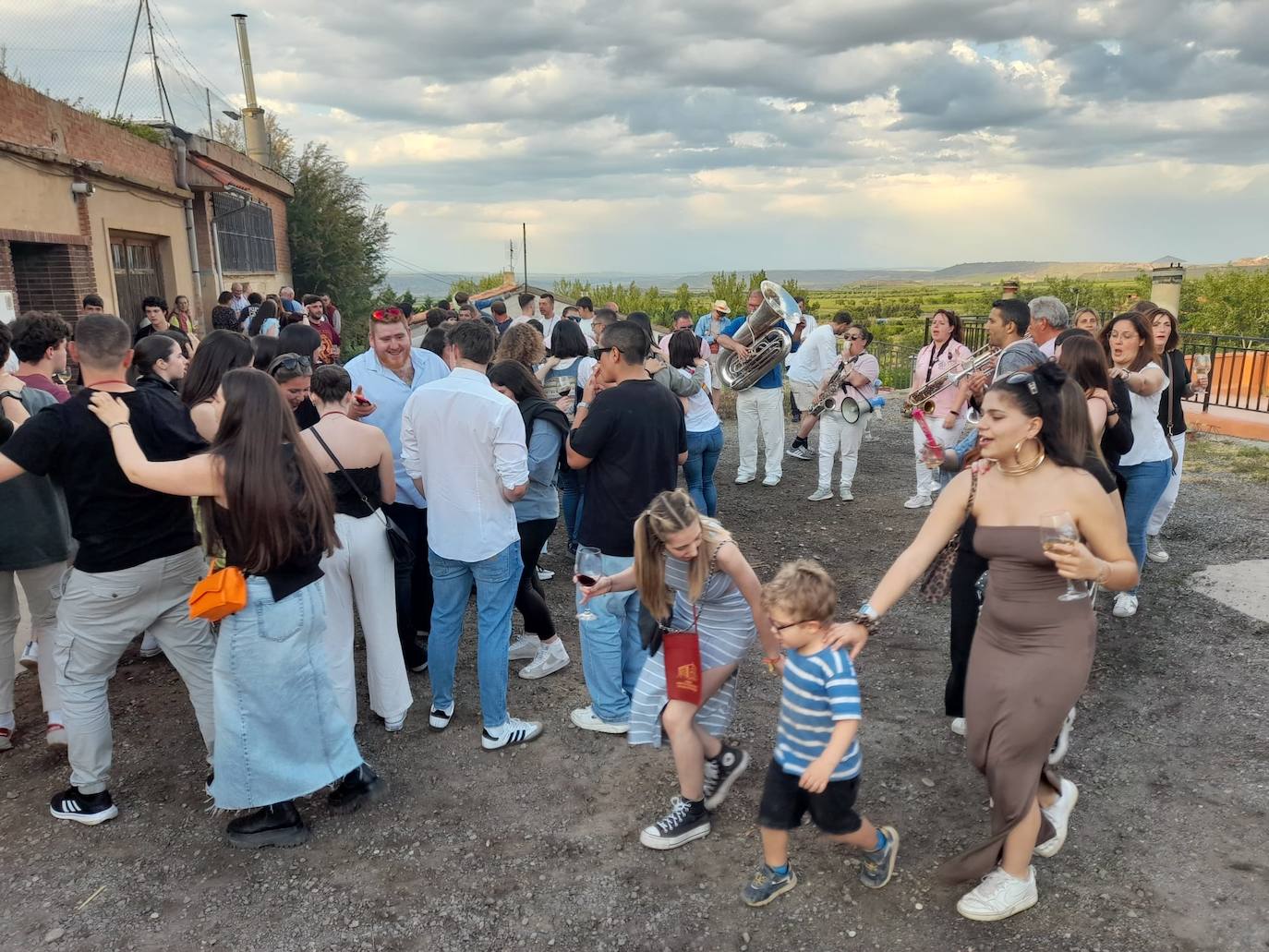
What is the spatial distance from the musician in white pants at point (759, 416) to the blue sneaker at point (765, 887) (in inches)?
230

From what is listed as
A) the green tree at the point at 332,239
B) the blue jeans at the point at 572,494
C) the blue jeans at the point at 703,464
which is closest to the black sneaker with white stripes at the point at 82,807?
the blue jeans at the point at 572,494

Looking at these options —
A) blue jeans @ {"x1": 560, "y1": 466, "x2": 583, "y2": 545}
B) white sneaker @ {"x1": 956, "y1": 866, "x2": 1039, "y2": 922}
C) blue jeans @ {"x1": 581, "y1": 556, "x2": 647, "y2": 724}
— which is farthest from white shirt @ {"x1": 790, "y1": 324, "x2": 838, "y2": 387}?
white sneaker @ {"x1": 956, "y1": 866, "x2": 1039, "y2": 922}

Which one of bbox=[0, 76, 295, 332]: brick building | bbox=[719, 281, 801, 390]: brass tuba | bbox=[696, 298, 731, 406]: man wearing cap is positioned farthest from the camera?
bbox=[696, 298, 731, 406]: man wearing cap

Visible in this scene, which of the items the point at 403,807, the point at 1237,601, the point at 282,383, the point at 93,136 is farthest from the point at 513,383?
the point at 93,136

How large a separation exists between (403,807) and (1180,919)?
290 cm

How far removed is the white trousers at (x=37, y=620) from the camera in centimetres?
387

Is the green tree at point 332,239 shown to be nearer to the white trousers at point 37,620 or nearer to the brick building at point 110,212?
the brick building at point 110,212

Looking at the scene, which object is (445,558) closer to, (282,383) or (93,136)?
(282,383)

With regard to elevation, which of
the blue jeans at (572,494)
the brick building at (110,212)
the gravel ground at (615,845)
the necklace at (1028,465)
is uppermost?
the brick building at (110,212)

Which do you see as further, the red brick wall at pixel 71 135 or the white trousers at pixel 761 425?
the red brick wall at pixel 71 135

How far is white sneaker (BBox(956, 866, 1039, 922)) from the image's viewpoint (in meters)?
2.81

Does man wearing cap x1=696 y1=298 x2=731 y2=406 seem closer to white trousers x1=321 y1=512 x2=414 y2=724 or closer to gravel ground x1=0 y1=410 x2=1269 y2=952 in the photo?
gravel ground x1=0 y1=410 x2=1269 y2=952

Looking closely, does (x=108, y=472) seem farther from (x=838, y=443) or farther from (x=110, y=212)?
(x=110, y=212)

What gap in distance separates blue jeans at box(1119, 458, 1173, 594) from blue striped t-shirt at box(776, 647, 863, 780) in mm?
3301
